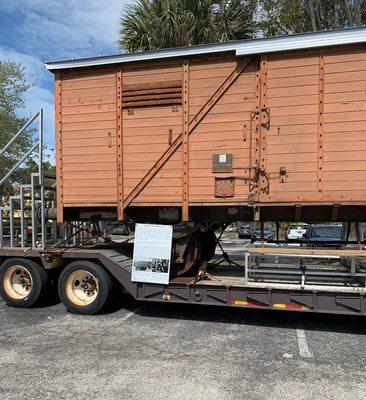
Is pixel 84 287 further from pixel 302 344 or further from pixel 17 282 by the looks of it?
pixel 302 344

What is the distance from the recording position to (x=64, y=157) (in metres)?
6.97

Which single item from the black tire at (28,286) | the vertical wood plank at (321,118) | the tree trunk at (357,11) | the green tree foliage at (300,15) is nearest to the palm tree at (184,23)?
the green tree foliage at (300,15)

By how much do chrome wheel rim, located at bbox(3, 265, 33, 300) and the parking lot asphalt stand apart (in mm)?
301

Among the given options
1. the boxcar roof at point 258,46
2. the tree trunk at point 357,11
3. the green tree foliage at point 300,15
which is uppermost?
the green tree foliage at point 300,15

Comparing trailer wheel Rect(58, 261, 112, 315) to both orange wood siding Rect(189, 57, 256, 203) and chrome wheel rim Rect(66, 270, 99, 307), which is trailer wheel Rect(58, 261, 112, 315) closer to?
chrome wheel rim Rect(66, 270, 99, 307)

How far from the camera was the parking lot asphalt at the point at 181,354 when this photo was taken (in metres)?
4.10

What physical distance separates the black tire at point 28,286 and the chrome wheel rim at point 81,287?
581 mm

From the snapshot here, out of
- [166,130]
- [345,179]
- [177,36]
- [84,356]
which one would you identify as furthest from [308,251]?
[177,36]

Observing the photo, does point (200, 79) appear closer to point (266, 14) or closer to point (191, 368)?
point (191, 368)

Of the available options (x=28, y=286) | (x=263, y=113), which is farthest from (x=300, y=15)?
(x=28, y=286)

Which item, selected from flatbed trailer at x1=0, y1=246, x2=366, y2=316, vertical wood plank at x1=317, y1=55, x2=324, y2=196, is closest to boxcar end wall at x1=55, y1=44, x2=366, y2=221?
vertical wood plank at x1=317, y1=55, x2=324, y2=196

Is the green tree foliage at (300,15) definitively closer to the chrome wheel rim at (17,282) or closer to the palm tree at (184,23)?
the palm tree at (184,23)

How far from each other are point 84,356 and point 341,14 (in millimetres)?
11491

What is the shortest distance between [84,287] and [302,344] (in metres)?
3.51
